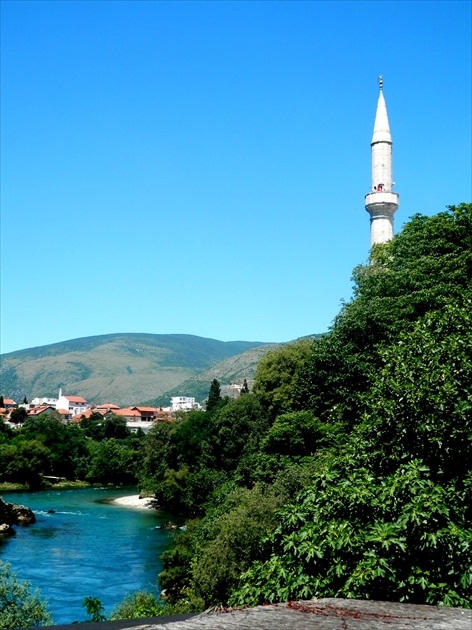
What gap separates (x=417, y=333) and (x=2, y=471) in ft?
215

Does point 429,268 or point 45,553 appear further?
point 45,553

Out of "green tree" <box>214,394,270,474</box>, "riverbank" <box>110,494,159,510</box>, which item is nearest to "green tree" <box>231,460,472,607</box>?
"green tree" <box>214,394,270,474</box>

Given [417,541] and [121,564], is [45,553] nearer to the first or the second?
[121,564]

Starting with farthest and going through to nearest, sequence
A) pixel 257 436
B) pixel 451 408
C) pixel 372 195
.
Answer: pixel 372 195 → pixel 257 436 → pixel 451 408

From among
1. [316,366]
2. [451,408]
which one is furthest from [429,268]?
[451,408]

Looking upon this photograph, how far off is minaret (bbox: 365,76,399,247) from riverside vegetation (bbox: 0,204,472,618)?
36.2 feet

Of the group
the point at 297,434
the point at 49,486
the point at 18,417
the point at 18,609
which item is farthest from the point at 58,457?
the point at 18,609

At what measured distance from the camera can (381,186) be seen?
5416 centimetres

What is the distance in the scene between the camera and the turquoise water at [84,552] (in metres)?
29.5

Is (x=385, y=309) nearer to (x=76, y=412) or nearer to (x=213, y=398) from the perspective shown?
(x=213, y=398)

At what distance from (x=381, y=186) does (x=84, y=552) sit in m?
32.2

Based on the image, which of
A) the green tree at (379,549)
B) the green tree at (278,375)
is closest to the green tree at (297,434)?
the green tree at (278,375)

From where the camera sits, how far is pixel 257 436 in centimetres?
4453

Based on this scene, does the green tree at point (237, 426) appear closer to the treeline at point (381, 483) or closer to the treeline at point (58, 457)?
the treeline at point (381, 483)
